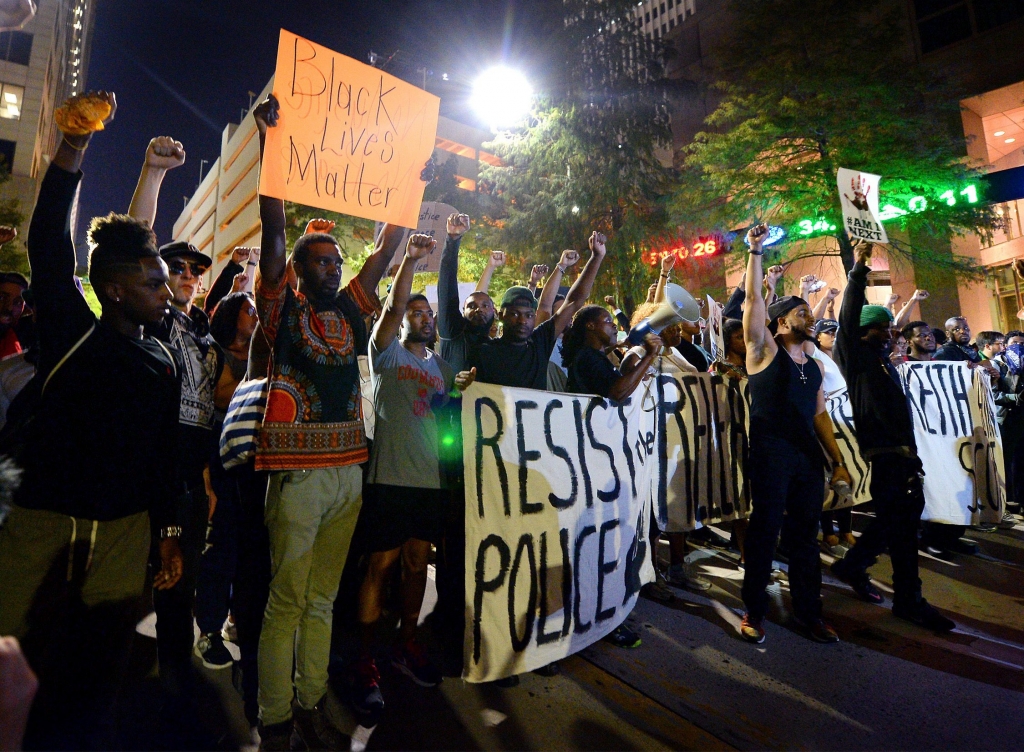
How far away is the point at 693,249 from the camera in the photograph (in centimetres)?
2397

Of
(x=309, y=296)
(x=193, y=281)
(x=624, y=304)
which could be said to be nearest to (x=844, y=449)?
(x=309, y=296)

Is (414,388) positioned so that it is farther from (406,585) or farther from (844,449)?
(844,449)

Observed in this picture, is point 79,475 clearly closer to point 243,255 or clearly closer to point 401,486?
point 401,486

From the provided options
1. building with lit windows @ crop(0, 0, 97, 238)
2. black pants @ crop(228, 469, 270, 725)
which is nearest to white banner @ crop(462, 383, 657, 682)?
black pants @ crop(228, 469, 270, 725)

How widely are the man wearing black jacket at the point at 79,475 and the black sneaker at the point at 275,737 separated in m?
0.65

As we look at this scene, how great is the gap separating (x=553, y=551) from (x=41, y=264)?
8.42ft

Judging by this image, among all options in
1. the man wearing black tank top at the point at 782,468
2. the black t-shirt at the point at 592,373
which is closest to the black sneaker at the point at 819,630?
the man wearing black tank top at the point at 782,468

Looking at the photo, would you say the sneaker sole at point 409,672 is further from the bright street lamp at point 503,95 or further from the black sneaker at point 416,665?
the bright street lamp at point 503,95

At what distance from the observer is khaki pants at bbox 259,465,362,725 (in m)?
2.47

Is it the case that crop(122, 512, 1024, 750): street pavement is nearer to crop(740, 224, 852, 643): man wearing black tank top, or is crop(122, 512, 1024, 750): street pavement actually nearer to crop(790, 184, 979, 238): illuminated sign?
crop(740, 224, 852, 643): man wearing black tank top

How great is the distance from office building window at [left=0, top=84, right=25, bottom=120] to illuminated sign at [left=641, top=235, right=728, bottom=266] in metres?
39.9

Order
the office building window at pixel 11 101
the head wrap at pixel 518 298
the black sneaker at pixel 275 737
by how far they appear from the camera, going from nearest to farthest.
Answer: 1. the black sneaker at pixel 275 737
2. the head wrap at pixel 518 298
3. the office building window at pixel 11 101

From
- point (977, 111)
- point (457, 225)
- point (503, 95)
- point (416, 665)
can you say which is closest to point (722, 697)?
point (416, 665)

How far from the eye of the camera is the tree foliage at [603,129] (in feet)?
63.2
